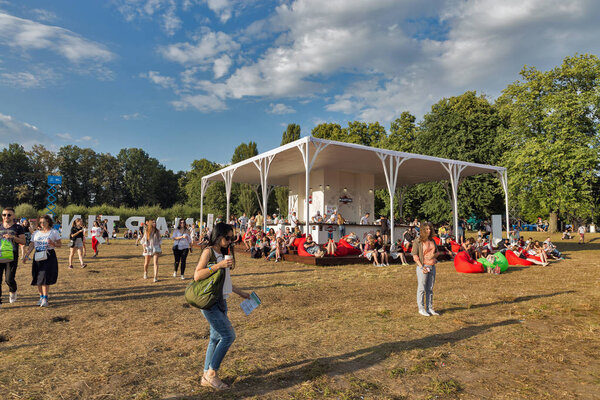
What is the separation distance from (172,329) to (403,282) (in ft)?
19.1

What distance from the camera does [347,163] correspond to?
18.3 metres

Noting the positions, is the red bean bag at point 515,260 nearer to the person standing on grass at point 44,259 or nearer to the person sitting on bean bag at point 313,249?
the person sitting on bean bag at point 313,249

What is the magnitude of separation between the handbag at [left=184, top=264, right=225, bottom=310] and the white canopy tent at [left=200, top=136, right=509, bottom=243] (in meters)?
9.40

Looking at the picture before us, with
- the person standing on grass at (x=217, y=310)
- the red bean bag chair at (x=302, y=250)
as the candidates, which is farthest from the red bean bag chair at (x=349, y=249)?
the person standing on grass at (x=217, y=310)

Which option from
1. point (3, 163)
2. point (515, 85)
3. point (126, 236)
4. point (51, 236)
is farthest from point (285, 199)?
point (3, 163)

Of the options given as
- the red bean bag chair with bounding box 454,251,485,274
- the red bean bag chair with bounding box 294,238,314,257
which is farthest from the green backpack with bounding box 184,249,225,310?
the red bean bag chair with bounding box 294,238,314,257

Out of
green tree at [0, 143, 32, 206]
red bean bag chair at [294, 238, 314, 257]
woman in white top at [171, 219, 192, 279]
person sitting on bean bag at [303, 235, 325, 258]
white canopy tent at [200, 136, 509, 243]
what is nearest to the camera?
woman in white top at [171, 219, 192, 279]

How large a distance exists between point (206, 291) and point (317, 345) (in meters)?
1.87

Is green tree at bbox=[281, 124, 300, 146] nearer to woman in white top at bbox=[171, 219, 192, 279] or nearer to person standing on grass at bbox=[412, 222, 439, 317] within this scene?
woman in white top at bbox=[171, 219, 192, 279]

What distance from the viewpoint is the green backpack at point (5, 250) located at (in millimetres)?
6031

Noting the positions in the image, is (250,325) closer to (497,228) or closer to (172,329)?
(172,329)

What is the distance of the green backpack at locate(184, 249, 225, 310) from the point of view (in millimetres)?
3057

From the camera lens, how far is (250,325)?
5211 mm

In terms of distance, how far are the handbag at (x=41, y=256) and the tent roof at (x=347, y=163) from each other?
8756 millimetres
